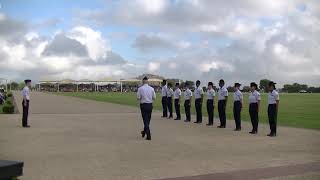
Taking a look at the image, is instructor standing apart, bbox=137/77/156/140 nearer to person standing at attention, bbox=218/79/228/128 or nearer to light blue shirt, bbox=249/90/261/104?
light blue shirt, bbox=249/90/261/104

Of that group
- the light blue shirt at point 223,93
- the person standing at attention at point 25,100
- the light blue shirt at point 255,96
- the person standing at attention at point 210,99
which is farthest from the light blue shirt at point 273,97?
the person standing at attention at point 25,100

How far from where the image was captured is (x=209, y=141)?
48.0 feet

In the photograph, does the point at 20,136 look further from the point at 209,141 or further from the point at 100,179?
the point at 100,179

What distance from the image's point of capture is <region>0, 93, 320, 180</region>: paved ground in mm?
9422

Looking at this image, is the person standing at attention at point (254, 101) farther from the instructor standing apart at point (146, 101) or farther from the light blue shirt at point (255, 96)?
the instructor standing apart at point (146, 101)

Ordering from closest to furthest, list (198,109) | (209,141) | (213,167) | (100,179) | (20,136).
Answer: (100,179), (213,167), (209,141), (20,136), (198,109)

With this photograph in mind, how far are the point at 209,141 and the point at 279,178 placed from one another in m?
5.76

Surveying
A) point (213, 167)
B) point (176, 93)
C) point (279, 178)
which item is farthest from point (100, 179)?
point (176, 93)

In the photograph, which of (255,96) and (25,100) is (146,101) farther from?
(25,100)

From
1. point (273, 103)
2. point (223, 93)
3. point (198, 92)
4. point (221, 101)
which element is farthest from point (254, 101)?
point (198, 92)

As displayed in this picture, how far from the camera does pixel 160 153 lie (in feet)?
39.4

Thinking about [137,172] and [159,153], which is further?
[159,153]

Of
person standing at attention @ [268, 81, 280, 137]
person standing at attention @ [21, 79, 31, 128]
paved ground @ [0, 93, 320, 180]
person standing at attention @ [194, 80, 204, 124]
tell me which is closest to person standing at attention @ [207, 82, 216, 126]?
person standing at attention @ [194, 80, 204, 124]

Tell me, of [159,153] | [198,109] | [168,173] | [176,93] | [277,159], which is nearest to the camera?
[168,173]
